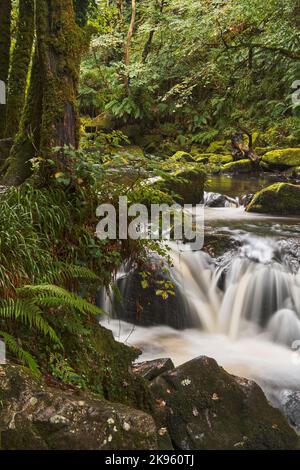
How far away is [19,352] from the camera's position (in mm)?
2646

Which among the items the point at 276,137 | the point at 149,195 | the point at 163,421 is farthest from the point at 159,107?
the point at 163,421

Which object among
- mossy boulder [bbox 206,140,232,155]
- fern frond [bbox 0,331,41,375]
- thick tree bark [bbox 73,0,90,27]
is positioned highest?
thick tree bark [bbox 73,0,90,27]

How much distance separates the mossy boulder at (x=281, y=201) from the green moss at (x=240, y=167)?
5491 millimetres

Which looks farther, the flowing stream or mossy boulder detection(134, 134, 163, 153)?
mossy boulder detection(134, 134, 163, 153)

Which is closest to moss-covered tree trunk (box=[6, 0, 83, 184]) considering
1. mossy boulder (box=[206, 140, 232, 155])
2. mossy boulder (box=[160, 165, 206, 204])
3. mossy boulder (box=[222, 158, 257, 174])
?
mossy boulder (box=[160, 165, 206, 204])

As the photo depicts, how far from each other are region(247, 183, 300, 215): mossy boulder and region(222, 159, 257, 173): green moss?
5.49 meters

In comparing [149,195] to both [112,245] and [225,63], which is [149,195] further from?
[225,63]

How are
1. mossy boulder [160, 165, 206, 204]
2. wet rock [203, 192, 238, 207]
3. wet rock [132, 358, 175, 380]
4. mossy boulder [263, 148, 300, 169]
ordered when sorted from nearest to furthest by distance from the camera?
wet rock [132, 358, 175, 380], mossy boulder [160, 165, 206, 204], wet rock [203, 192, 238, 207], mossy boulder [263, 148, 300, 169]

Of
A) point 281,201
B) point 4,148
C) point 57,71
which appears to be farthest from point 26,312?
point 281,201

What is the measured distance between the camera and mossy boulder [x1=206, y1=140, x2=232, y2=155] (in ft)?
57.5

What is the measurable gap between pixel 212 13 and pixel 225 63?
2.21 meters

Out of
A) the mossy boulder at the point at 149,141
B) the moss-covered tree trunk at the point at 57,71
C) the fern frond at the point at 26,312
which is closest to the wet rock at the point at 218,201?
the moss-covered tree trunk at the point at 57,71

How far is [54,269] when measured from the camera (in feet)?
11.3

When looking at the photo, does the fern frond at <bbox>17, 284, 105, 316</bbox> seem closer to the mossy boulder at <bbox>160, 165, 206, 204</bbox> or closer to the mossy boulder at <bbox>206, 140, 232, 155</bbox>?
the mossy boulder at <bbox>160, 165, 206, 204</bbox>
